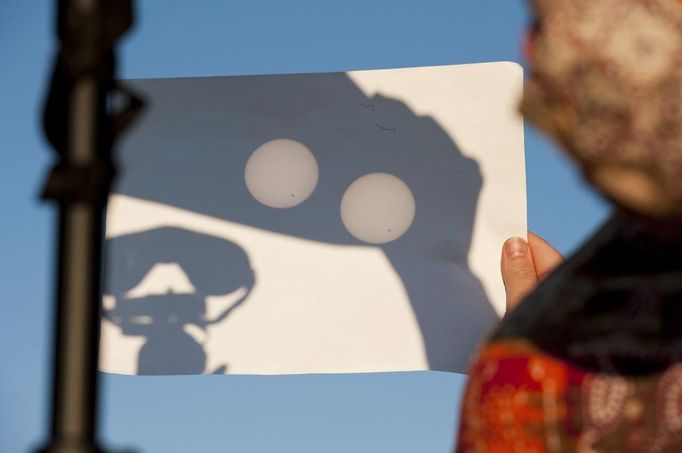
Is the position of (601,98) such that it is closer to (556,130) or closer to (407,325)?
(556,130)

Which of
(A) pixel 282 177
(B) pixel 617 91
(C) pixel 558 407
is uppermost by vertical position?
(A) pixel 282 177

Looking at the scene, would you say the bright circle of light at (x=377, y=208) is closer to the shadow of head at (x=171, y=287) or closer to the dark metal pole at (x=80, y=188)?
the shadow of head at (x=171, y=287)

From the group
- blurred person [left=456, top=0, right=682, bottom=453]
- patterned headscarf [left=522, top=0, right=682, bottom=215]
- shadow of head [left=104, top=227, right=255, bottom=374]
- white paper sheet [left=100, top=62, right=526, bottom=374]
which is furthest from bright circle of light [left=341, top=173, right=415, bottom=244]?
patterned headscarf [left=522, top=0, right=682, bottom=215]

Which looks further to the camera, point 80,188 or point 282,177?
point 282,177

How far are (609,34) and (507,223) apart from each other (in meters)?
1.22

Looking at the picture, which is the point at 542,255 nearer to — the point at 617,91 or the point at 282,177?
the point at 282,177

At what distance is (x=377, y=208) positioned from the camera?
2.07 m

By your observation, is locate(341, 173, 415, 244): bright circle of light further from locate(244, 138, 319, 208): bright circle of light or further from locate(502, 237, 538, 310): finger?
locate(502, 237, 538, 310): finger

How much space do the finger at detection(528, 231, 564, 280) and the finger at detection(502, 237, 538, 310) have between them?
12mm

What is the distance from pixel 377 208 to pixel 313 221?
160 millimetres

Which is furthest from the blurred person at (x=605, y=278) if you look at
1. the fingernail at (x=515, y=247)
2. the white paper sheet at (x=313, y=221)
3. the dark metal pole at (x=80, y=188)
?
the white paper sheet at (x=313, y=221)

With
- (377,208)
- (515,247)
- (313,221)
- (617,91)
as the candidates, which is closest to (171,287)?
(313,221)

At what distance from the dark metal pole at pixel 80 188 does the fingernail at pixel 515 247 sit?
1.04 m

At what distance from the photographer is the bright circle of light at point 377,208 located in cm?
210
